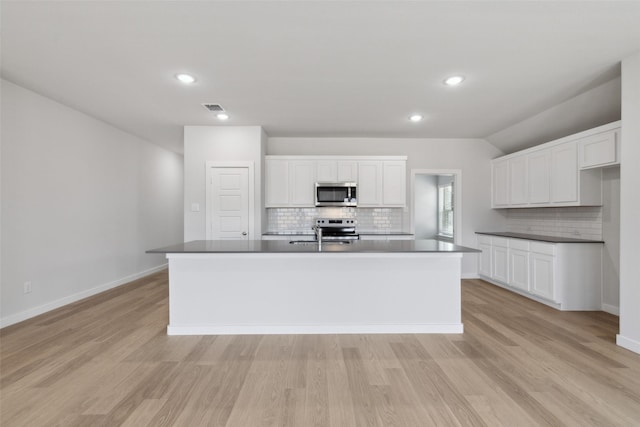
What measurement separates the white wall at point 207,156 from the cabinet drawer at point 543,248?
13.5 ft

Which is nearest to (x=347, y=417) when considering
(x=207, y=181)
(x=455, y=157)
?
(x=207, y=181)

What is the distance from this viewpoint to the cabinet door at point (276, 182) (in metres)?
5.46

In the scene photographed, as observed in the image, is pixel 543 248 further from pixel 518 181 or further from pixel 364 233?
pixel 364 233

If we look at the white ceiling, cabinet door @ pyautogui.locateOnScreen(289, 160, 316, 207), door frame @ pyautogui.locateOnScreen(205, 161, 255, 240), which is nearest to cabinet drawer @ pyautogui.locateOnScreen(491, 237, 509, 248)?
the white ceiling

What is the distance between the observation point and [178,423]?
5.96 ft

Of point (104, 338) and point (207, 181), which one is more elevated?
point (207, 181)

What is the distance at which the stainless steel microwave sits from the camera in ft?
17.7

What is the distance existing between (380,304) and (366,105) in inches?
99.5

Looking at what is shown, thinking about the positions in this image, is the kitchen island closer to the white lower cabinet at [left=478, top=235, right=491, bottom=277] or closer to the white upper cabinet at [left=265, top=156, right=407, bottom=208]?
the white upper cabinet at [left=265, top=156, right=407, bottom=208]

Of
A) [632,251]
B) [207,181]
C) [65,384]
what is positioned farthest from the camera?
[207,181]

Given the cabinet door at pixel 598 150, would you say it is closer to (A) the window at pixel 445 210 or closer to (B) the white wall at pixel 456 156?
(B) the white wall at pixel 456 156

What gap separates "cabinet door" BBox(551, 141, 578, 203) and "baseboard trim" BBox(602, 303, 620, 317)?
139 cm

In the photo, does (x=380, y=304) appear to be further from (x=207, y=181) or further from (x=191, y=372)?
(x=207, y=181)

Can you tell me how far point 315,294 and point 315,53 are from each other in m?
2.32
